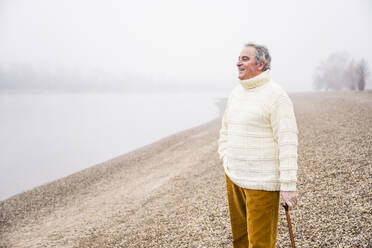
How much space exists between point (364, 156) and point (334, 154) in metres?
0.74

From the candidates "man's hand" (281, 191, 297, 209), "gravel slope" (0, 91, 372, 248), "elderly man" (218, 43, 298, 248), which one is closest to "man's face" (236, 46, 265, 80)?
"elderly man" (218, 43, 298, 248)

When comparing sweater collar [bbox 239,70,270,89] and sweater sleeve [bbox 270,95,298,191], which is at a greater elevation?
sweater collar [bbox 239,70,270,89]

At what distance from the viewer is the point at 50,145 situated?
80.3 ft

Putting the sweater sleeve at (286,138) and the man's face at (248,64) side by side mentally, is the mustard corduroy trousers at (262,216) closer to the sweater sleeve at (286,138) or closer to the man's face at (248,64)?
the sweater sleeve at (286,138)

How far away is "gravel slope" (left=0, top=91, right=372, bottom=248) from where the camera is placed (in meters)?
3.68

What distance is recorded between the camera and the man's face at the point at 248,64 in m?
1.96

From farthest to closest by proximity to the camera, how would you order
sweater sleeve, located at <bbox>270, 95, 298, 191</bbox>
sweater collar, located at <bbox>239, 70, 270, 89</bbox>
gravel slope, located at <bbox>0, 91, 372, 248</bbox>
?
gravel slope, located at <bbox>0, 91, 372, 248</bbox> < sweater collar, located at <bbox>239, 70, 270, 89</bbox> < sweater sleeve, located at <bbox>270, 95, 298, 191</bbox>

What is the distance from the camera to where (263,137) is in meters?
1.94

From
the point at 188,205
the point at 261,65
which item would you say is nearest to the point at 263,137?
the point at 261,65

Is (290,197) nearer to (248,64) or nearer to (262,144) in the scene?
(262,144)

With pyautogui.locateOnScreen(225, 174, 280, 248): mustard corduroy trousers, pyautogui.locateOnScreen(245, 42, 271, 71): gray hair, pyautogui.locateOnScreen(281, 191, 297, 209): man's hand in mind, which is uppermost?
pyautogui.locateOnScreen(245, 42, 271, 71): gray hair

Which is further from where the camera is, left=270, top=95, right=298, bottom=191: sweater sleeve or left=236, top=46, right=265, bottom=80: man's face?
left=236, top=46, right=265, bottom=80: man's face

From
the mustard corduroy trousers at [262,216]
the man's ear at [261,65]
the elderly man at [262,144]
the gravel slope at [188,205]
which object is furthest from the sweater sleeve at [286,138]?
the gravel slope at [188,205]

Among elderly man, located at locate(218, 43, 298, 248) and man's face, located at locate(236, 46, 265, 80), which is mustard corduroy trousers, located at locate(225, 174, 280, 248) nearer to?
elderly man, located at locate(218, 43, 298, 248)
